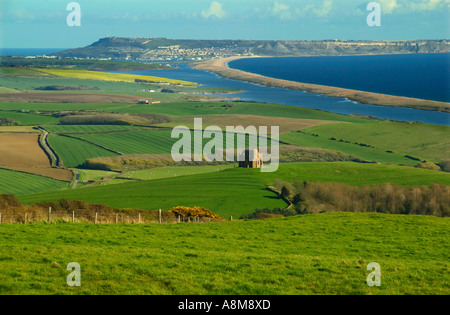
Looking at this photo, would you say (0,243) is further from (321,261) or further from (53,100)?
(53,100)

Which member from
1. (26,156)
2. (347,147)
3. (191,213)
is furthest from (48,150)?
(191,213)

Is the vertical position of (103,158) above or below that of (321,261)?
below

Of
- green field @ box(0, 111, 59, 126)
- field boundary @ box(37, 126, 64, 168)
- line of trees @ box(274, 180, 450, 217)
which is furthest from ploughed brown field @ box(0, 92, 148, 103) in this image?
line of trees @ box(274, 180, 450, 217)

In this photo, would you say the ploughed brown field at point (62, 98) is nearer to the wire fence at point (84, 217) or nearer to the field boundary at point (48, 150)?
the field boundary at point (48, 150)

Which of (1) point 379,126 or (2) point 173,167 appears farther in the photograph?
(1) point 379,126

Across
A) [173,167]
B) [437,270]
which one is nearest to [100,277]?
[437,270]

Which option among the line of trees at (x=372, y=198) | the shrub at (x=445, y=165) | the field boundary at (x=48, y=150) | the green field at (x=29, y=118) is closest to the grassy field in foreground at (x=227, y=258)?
the line of trees at (x=372, y=198)
